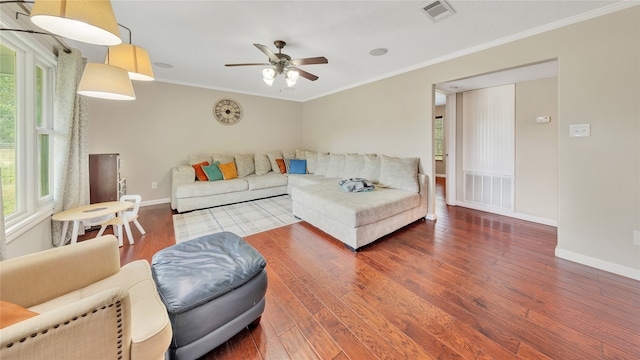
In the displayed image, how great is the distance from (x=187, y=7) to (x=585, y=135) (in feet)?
12.9

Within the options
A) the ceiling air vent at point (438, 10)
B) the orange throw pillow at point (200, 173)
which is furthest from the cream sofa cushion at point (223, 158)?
the ceiling air vent at point (438, 10)

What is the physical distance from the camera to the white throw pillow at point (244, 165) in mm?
5016

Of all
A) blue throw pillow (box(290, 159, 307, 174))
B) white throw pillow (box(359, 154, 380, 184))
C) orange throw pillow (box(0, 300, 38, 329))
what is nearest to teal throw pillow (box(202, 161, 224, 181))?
blue throw pillow (box(290, 159, 307, 174))

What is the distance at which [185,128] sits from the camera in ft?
15.9

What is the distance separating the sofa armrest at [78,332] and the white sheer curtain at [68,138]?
8.80 ft

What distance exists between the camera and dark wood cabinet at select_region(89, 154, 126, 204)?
318 cm

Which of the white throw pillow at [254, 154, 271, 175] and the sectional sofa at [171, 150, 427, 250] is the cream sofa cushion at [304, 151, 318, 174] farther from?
the white throw pillow at [254, 154, 271, 175]

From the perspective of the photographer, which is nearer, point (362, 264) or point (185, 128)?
point (362, 264)

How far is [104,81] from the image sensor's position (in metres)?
1.61

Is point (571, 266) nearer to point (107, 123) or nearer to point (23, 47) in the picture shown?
point (23, 47)

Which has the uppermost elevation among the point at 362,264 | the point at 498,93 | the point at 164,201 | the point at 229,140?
the point at 498,93

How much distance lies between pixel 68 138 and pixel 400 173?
4.16 metres

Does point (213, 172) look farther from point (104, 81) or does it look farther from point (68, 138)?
point (104, 81)

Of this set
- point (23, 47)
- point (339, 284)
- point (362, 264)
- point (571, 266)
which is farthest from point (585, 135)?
point (23, 47)
